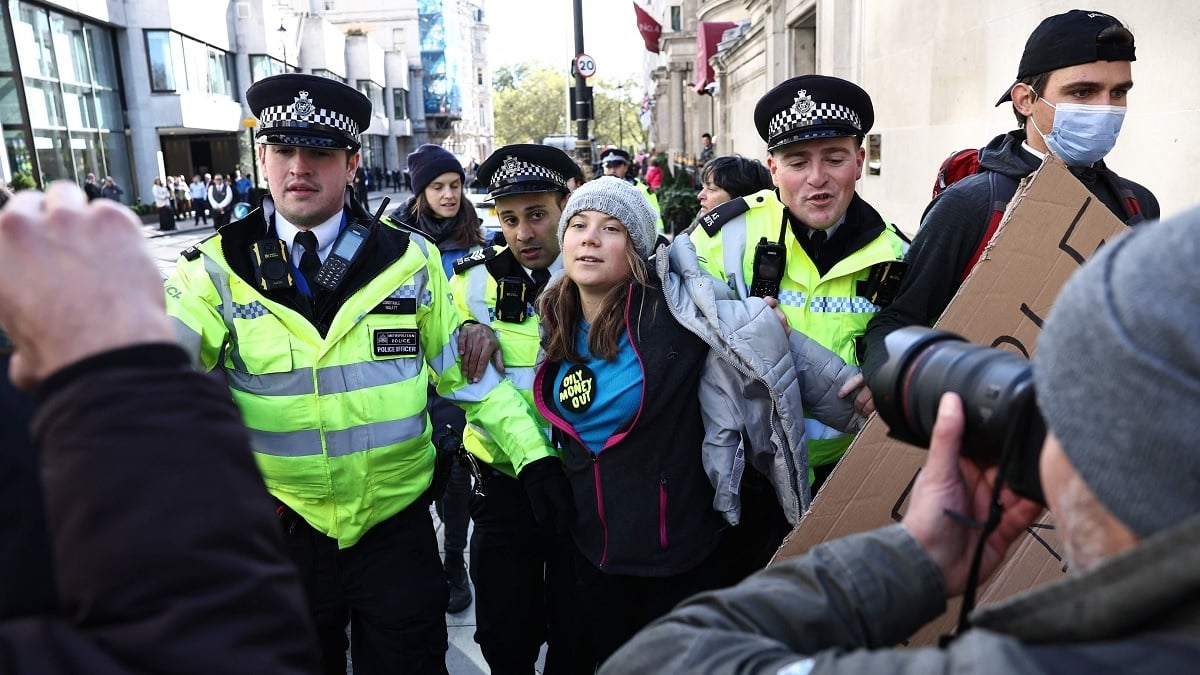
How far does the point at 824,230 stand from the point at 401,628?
68.0 inches

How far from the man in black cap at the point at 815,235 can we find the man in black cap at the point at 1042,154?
3.9 inches

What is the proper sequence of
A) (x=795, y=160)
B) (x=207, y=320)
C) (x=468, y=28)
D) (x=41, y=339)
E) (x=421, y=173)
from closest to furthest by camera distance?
(x=41, y=339)
(x=207, y=320)
(x=795, y=160)
(x=421, y=173)
(x=468, y=28)

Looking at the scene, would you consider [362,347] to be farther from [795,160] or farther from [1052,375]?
[1052,375]

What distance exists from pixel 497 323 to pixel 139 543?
2.42 m

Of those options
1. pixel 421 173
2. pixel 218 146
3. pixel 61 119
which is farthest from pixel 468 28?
pixel 421 173

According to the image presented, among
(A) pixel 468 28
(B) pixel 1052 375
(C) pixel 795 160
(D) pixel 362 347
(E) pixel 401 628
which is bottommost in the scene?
(E) pixel 401 628

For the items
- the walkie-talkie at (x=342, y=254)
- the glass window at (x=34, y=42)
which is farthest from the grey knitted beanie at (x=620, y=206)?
the glass window at (x=34, y=42)

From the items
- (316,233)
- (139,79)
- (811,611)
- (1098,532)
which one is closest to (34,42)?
(139,79)

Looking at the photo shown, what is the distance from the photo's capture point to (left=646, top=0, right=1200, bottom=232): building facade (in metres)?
3.77

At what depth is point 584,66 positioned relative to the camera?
14.5 metres

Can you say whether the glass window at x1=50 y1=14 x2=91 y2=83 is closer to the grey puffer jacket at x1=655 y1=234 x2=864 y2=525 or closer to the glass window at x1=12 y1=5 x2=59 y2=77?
the glass window at x1=12 y1=5 x2=59 y2=77

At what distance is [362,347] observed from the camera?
243cm

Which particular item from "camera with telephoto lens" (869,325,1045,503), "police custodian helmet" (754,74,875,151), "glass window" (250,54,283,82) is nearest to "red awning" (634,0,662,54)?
"glass window" (250,54,283,82)

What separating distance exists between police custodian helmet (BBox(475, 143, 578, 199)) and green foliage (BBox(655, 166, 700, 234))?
9.55m
